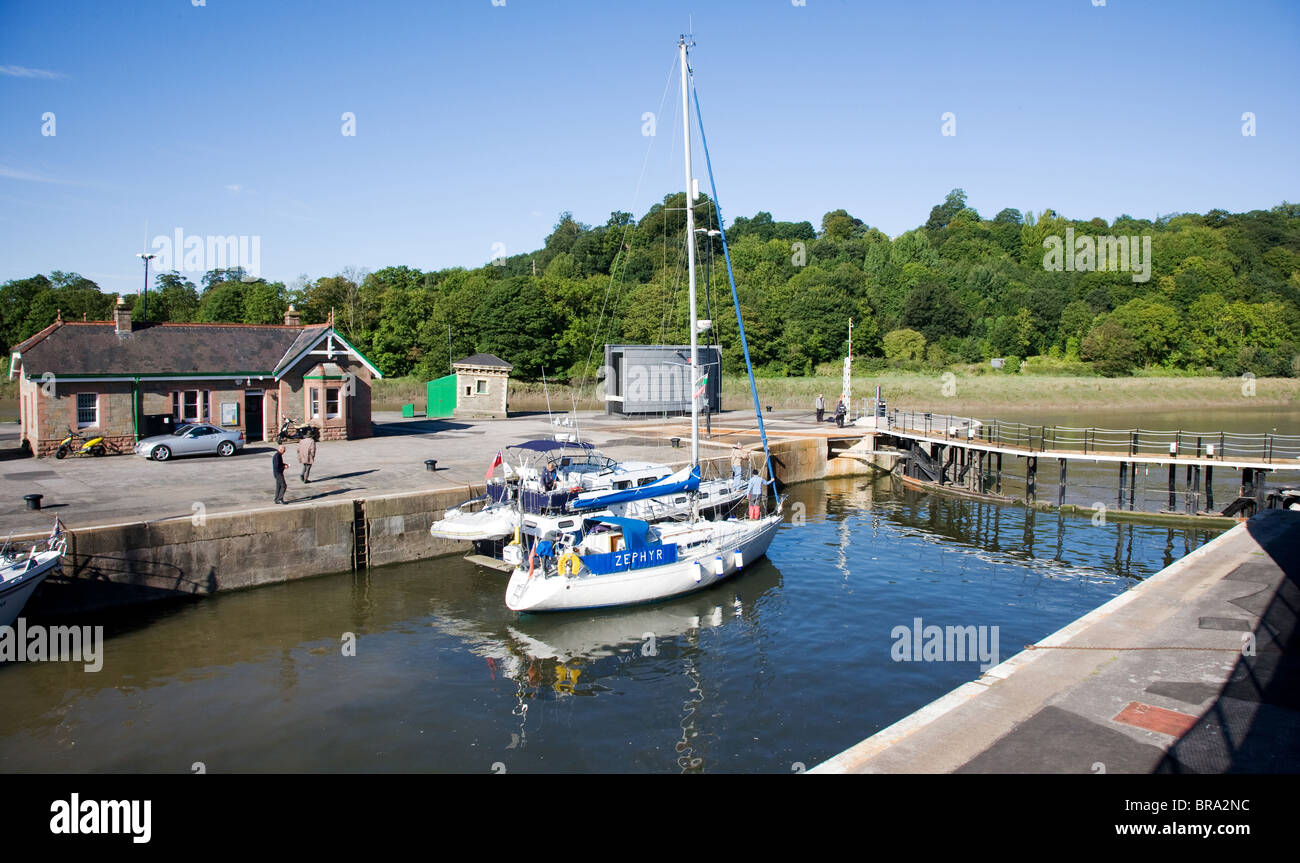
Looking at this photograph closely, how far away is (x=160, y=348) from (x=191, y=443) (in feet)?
20.5

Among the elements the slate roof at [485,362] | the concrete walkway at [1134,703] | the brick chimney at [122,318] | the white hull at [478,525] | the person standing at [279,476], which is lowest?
the concrete walkway at [1134,703]

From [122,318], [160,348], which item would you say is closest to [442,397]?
[160,348]

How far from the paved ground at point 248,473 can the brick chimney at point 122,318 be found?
6.13 metres

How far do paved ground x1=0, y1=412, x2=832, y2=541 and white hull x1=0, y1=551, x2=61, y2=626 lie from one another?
231 cm

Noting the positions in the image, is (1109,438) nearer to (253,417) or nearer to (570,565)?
(570,565)

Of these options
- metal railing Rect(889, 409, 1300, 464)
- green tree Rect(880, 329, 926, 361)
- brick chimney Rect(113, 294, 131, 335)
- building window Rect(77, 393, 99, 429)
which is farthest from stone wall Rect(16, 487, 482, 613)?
green tree Rect(880, 329, 926, 361)

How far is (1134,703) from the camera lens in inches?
443

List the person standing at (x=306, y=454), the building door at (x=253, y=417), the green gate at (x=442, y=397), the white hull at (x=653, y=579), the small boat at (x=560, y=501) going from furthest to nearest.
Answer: the green gate at (x=442, y=397) < the building door at (x=253, y=417) < the person standing at (x=306, y=454) < the small boat at (x=560, y=501) < the white hull at (x=653, y=579)

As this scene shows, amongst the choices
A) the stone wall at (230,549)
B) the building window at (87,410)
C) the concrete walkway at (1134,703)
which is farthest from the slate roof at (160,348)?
the concrete walkway at (1134,703)

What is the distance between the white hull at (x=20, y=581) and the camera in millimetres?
16391

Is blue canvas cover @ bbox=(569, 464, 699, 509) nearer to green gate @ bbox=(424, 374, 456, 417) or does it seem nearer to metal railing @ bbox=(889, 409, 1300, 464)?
metal railing @ bbox=(889, 409, 1300, 464)

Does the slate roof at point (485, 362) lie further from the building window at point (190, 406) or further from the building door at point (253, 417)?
the building window at point (190, 406)

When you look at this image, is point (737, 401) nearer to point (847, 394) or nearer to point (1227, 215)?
point (847, 394)

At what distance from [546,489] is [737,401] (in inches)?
1676
